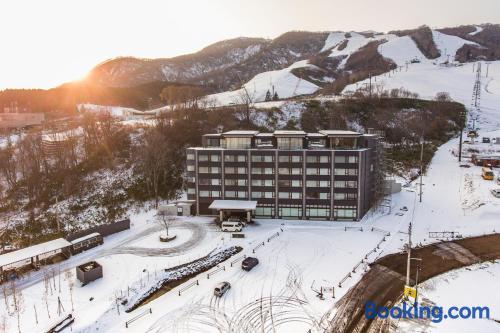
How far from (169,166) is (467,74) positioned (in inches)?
7841

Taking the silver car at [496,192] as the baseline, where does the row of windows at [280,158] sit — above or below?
above

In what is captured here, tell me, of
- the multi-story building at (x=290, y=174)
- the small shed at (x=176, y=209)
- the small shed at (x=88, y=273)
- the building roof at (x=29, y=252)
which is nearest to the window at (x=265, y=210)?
the multi-story building at (x=290, y=174)

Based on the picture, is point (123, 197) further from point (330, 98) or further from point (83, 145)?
point (330, 98)

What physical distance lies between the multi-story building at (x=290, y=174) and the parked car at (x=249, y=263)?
2097 cm

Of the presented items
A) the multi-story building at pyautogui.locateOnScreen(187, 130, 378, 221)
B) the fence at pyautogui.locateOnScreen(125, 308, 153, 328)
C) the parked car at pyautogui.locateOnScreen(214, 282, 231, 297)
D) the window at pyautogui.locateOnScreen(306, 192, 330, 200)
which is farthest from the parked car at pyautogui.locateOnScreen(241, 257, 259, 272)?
the window at pyautogui.locateOnScreen(306, 192, 330, 200)

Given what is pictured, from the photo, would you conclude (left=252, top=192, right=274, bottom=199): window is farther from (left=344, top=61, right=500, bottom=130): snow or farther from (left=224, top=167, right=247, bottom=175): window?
(left=344, top=61, right=500, bottom=130): snow

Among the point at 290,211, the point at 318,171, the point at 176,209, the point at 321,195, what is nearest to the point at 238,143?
the point at 318,171

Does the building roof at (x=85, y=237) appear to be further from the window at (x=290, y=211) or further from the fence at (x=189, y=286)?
the window at (x=290, y=211)

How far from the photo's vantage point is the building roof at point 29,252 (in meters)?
43.7

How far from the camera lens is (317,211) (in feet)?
210

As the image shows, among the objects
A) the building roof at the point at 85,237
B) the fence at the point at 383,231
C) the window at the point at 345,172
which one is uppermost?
the window at the point at 345,172

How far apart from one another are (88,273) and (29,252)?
12.7 meters

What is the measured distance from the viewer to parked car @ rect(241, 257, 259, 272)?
1708 inches

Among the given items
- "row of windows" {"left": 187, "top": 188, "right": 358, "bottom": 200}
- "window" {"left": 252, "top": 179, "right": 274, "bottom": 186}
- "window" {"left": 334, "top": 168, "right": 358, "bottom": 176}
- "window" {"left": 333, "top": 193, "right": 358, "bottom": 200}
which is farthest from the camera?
"window" {"left": 252, "top": 179, "right": 274, "bottom": 186}
